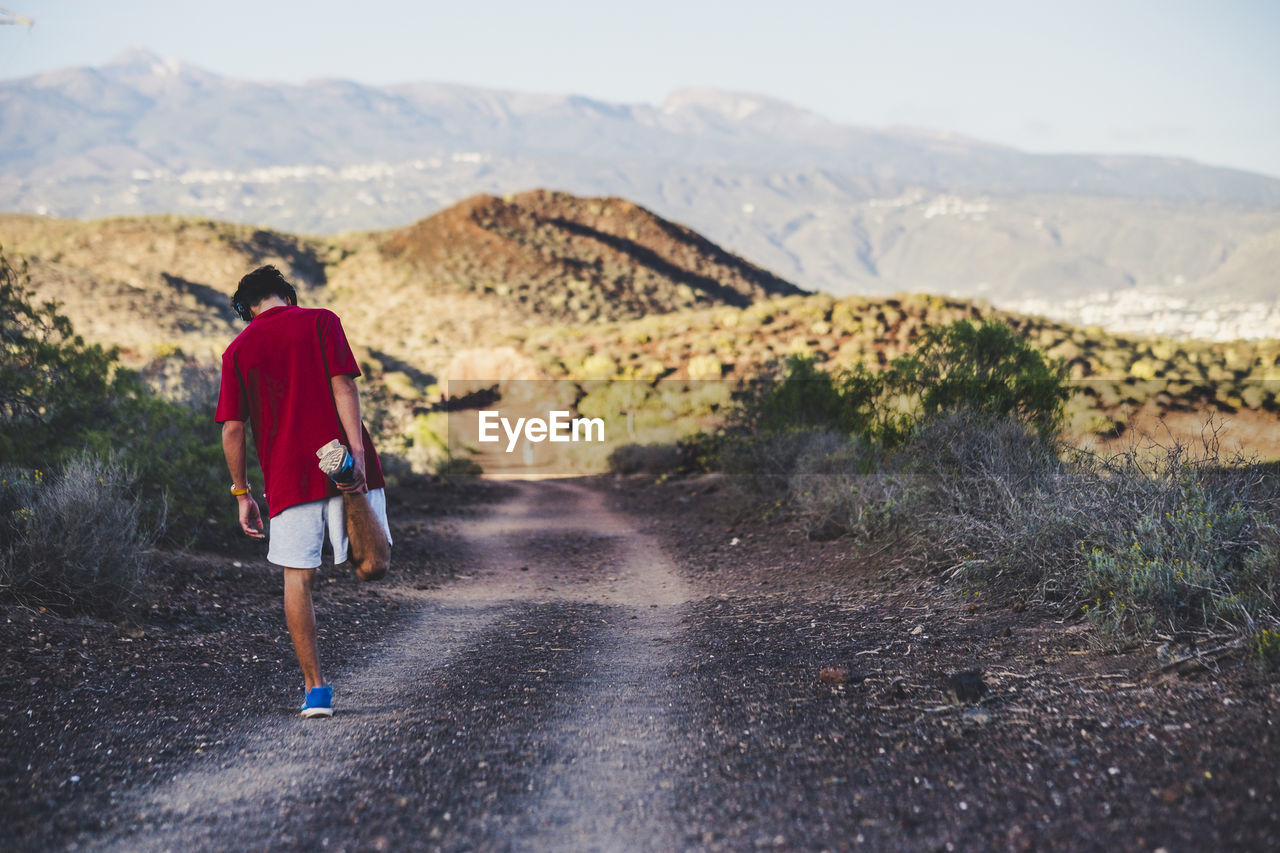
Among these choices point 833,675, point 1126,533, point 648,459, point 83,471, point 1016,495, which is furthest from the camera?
point 648,459

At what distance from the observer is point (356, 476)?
4.09m

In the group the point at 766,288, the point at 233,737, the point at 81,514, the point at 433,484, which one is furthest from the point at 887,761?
the point at 766,288

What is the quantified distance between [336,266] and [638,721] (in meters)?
47.2

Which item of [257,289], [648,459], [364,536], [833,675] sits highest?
[257,289]

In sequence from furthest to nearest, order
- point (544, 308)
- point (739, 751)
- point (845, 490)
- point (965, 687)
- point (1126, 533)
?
point (544, 308) < point (845, 490) < point (1126, 533) < point (965, 687) < point (739, 751)

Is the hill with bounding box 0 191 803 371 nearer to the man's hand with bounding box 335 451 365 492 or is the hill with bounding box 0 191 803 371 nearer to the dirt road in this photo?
the dirt road

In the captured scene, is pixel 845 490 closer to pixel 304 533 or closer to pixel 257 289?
pixel 304 533

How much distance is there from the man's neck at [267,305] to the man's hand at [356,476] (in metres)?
0.86

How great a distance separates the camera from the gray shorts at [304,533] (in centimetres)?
412

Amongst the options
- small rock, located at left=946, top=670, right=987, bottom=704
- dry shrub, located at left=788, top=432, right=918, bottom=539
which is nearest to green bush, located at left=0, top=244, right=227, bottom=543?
dry shrub, located at left=788, top=432, right=918, bottom=539

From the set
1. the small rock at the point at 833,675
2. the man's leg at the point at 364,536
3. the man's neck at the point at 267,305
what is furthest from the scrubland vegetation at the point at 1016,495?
the man's neck at the point at 267,305

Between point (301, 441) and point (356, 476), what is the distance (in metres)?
0.30

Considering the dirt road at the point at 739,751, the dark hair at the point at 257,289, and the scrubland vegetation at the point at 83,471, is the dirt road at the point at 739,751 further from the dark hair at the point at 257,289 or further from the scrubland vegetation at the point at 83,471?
the dark hair at the point at 257,289

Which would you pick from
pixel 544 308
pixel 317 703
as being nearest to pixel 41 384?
pixel 317 703
